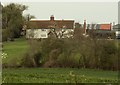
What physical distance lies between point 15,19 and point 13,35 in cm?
637

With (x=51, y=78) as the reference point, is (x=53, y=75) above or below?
below

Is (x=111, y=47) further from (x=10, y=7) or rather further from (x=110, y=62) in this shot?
(x=10, y=7)

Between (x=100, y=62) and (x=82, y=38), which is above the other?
(x=82, y=38)

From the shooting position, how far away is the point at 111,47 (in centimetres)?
3812

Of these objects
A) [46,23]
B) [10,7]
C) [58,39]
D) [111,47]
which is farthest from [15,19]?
[111,47]

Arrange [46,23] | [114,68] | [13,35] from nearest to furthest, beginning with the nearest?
[114,68]
[13,35]
[46,23]

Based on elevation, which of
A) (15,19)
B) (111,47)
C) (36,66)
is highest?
(15,19)

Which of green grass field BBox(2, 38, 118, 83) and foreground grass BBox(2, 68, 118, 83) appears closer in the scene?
foreground grass BBox(2, 68, 118, 83)

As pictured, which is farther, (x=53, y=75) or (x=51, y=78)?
(x=53, y=75)

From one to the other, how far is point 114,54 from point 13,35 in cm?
4065

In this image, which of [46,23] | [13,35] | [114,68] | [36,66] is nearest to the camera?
[114,68]

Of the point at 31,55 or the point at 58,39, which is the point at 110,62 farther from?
the point at 31,55

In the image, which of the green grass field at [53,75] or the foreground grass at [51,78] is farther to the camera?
the green grass field at [53,75]

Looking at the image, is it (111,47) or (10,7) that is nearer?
(111,47)
